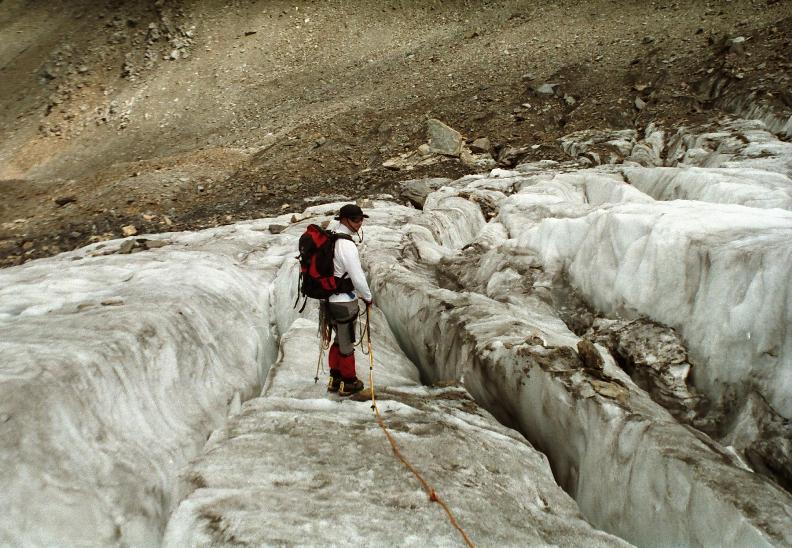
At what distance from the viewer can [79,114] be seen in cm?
3061

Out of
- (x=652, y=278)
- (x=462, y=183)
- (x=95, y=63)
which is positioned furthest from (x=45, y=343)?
(x=95, y=63)

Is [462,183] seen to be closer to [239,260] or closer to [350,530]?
[239,260]

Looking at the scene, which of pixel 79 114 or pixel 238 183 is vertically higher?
pixel 79 114

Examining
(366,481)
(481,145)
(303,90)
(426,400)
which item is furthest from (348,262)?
(303,90)

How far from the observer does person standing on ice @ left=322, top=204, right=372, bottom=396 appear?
5281 millimetres

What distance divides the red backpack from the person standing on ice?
0.05 meters

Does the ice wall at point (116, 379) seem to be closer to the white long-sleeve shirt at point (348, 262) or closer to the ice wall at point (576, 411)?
the white long-sleeve shirt at point (348, 262)

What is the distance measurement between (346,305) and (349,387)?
964 millimetres

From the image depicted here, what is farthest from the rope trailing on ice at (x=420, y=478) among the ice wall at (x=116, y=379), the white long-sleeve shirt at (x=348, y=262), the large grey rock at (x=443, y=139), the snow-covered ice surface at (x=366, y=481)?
the large grey rock at (x=443, y=139)

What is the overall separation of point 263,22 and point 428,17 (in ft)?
33.7

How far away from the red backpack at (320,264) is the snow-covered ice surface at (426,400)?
4.06ft

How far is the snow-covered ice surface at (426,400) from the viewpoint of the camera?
159 inches

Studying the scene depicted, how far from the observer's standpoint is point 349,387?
584 cm

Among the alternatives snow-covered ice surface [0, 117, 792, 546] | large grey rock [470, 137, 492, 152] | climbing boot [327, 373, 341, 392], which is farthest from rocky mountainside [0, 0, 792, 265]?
climbing boot [327, 373, 341, 392]
